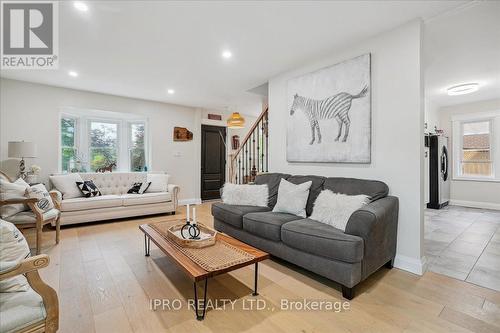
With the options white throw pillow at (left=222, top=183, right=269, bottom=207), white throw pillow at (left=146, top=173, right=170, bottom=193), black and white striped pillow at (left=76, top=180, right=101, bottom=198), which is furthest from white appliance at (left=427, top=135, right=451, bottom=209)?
black and white striped pillow at (left=76, top=180, right=101, bottom=198)

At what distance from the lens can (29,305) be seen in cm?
113

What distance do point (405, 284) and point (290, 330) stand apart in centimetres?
129

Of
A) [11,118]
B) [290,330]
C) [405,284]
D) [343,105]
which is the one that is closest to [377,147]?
[343,105]

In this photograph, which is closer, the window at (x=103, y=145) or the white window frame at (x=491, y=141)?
the window at (x=103, y=145)

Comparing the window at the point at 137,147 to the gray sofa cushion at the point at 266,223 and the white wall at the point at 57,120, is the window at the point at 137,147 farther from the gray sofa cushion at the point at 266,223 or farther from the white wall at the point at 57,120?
the gray sofa cushion at the point at 266,223

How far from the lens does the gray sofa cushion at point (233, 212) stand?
2.98m

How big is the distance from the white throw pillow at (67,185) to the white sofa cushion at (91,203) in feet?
0.56

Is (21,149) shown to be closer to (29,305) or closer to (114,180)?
(114,180)

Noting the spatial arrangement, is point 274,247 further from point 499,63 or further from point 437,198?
point 437,198

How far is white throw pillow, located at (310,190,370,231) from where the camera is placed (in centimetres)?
229

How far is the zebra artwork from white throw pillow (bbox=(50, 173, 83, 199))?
400 cm

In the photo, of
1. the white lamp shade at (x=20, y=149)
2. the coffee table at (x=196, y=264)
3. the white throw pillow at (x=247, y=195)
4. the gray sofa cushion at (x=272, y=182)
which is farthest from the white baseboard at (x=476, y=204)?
the white lamp shade at (x=20, y=149)

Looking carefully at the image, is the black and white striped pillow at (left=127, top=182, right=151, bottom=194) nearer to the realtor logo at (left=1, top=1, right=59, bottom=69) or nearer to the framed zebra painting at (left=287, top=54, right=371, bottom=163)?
the realtor logo at (left=1, top=1, right=59, bottom=69)

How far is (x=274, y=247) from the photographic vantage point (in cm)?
253
